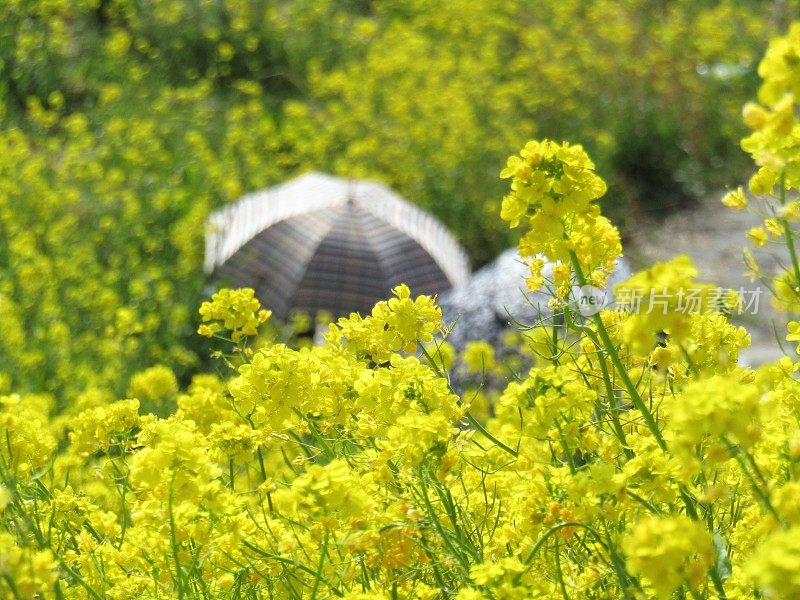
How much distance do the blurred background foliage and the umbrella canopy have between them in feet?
0.91

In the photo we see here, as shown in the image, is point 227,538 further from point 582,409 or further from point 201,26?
point 201,26

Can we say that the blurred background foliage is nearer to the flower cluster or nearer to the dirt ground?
the dirt ground

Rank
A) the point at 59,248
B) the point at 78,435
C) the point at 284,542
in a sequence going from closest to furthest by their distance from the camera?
1. the point at 284,542
2. the point at 78,435
3. the point at 59,248

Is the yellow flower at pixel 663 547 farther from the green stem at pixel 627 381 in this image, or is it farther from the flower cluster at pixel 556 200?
the flower cluster at pixel 556 200

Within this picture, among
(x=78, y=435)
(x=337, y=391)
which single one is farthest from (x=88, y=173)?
(x=337, y=391)

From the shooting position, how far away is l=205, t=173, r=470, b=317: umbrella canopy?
5.80 metres

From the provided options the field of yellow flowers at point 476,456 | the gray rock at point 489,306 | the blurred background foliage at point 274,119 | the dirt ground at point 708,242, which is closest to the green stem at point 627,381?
the field of yellow flowers at point 476,456

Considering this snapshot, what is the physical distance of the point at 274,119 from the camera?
8.67 meters

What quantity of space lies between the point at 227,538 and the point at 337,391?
0.38m

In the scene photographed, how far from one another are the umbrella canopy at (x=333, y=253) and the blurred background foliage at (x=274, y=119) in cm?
28

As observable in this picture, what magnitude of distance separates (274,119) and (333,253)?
310cm

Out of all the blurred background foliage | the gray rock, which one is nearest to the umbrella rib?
the blurred background foliage

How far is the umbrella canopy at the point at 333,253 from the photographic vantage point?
5.80 metres

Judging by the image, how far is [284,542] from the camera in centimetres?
176
